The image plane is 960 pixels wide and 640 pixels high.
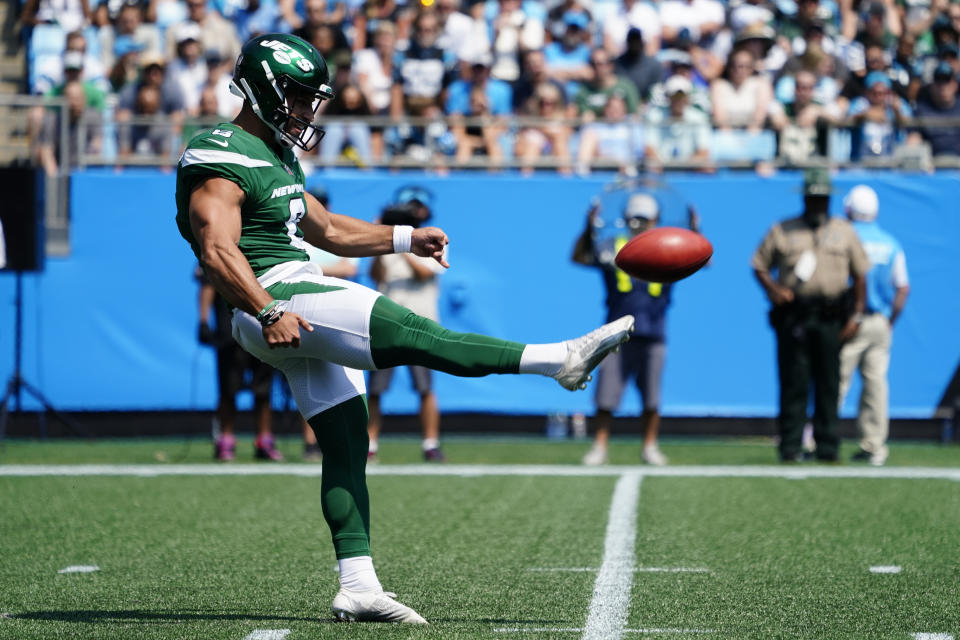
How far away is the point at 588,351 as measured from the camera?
4.47m

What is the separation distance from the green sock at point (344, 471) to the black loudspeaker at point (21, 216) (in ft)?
24.4

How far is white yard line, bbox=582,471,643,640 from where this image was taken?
15.1 ft

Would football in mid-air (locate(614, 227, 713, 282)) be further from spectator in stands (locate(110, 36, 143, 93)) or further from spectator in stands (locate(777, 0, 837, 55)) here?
spectator in stands (locate(777, 0, 837, 55))

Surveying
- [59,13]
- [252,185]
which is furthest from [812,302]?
[59,13]

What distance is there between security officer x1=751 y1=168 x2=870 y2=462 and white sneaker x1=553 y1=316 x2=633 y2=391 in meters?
6.12

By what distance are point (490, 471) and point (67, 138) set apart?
5.33 meters

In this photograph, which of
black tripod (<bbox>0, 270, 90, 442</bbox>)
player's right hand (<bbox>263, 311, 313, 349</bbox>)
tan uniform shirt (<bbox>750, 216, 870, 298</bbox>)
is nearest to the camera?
player's right hand (<bbox>263, 311, 313, 349</bbox>)

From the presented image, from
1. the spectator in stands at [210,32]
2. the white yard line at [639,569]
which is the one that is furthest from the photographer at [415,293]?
the spectator in stands at [210,32]

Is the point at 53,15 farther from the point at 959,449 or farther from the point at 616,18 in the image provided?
the point at 959,449

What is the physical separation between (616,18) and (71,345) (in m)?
6.41

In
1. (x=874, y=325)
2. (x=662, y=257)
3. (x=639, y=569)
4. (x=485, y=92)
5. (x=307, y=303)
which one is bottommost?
(x=639, y=569)

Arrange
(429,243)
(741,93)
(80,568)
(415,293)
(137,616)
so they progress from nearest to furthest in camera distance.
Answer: (137,616), (429,243), (80,568), (415,293), (741,93)

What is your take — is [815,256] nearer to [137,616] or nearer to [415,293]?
[415,293]

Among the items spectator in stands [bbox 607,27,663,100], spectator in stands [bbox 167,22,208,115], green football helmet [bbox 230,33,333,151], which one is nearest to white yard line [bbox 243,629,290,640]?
green football helmet [bbox 230,33,333,151]
